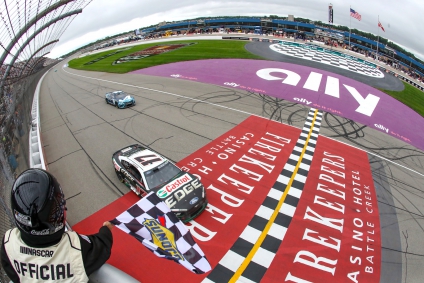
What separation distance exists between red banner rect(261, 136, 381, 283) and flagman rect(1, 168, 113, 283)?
19.3ft

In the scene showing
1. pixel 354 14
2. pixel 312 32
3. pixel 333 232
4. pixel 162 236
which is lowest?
pixel 333 232

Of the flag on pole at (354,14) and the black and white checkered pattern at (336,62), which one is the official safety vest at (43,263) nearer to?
the black and white checkered pattern at (336,62)

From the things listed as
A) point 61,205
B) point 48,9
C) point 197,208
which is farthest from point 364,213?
point 48,9

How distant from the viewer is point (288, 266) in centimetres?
693

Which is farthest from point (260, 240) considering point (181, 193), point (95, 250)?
point (95, 250)

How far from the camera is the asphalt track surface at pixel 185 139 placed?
8805 mm

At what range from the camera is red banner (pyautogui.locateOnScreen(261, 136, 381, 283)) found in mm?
6883

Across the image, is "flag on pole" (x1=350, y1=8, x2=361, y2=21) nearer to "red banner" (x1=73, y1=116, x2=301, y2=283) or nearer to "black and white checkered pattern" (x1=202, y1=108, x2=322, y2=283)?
"red banner" (x1=73, y1=116, x2=301, y2=283)

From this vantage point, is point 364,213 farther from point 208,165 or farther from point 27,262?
point 27,262

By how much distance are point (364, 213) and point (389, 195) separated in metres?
2.48

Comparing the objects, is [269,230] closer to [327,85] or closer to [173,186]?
[173,186]

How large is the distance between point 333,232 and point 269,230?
2.22 metres

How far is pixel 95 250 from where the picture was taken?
2.05 metres

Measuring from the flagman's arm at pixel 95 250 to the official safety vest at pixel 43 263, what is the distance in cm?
6
